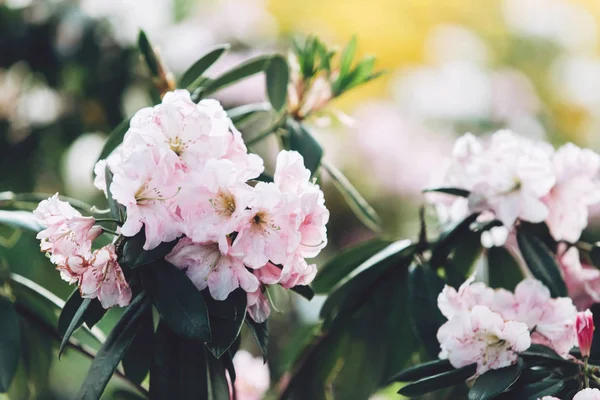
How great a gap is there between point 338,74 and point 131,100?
3.21ft

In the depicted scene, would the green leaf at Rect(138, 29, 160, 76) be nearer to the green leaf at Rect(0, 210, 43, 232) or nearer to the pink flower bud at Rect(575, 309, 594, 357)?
the green leaf at Rect(0, 210, 43, 232)

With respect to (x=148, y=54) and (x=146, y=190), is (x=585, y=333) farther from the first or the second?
(x=148, y=54)

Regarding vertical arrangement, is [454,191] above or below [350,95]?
above

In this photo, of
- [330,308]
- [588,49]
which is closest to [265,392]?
[330,308]

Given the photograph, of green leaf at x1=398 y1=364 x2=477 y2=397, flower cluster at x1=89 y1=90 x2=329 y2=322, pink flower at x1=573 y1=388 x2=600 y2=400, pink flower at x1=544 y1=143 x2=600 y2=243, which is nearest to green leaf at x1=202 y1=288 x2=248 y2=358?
flower cluster at x1=89 y1=90 x2=329 y2=322

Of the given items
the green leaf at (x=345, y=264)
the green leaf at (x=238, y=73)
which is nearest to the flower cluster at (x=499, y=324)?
the green leaf at (x=345, y=264)

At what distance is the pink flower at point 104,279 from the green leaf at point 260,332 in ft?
0.36

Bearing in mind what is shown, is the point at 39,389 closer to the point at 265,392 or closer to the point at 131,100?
the point at 265,392

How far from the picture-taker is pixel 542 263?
0.76 meters

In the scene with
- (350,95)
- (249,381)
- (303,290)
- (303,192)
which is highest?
(303,192)

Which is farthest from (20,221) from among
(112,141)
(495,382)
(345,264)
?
(495,382)

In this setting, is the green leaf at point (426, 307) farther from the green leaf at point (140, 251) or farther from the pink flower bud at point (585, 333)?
the green leaf at point (140, 251)

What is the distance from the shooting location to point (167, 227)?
0.58m

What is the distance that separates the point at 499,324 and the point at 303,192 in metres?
0.20
